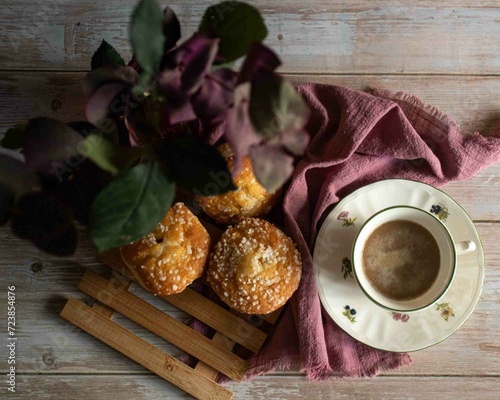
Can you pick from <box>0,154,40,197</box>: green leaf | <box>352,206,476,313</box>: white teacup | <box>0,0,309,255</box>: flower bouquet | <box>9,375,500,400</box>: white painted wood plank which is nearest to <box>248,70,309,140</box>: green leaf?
<box>0,0,309,255</box>: flower bouquet

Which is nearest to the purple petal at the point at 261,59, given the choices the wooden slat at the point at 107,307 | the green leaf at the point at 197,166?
the green leaf at the point at 197,166

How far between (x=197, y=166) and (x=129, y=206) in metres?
0.10

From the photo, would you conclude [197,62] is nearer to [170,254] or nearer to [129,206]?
[129,206]

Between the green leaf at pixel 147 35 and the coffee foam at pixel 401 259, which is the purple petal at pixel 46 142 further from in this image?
the coffee foam at pixel 401 259

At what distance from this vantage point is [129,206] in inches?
27.9

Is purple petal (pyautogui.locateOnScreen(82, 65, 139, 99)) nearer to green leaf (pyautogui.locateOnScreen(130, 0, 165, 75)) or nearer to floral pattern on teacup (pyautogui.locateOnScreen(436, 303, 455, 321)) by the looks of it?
green leaf (pyautogui.locateOnScreen(130, 0, 165, 75))

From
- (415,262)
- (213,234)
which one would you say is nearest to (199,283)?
(213,234)

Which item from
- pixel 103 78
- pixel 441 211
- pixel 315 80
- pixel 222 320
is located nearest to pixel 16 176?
pixel 103 78

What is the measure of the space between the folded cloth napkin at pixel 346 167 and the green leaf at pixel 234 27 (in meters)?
0.35

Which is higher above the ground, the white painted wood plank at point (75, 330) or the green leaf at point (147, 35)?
the green leaf at point (147, 35)

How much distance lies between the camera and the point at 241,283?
0.98 m

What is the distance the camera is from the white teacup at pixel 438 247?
987 millimetres

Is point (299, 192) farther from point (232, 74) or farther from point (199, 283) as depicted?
point (232, 74)

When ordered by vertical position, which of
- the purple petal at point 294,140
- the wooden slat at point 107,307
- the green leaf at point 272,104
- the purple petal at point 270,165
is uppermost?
the green leaf at point 272,104
